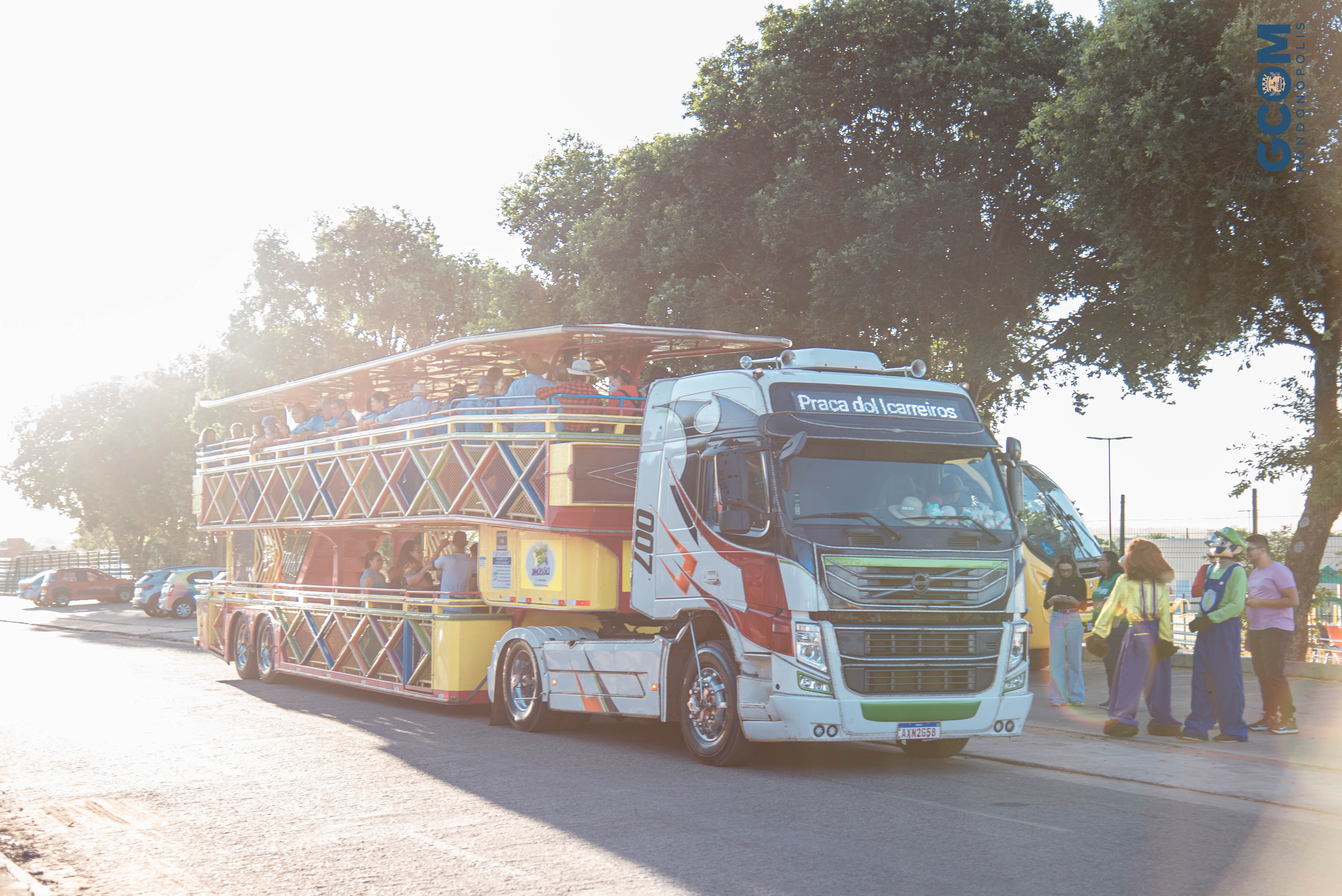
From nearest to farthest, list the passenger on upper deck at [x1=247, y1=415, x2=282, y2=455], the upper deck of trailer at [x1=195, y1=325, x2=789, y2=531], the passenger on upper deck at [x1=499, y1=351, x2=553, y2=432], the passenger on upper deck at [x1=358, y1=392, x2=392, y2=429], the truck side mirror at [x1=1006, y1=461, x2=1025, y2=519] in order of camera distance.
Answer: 1. the truck side mirror at [x1=1006, y1=461, x2=1025, y2=519]
2. the upper deck of trailer at [x1=195, y1=325, x2=789, y2=531]
3. the passenger on upper deck at [x1=499, y1=351, x2=553, y2=432]
4. the passenger on upper deck at [x1=358, y1=392, x2=392, y2=429]
5. the passenger on upper deck at [x1=247, y1=415, x2=282, y2=455]

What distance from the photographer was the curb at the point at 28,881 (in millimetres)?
6281

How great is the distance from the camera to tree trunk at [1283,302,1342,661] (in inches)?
684

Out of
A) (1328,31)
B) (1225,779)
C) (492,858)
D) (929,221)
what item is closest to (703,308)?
(929,221)

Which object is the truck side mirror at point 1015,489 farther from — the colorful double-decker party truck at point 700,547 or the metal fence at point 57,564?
the metal fence at point 57,564

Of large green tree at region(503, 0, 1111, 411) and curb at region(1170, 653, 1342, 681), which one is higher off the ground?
large green tree at region(503, 0, 1111, 411)

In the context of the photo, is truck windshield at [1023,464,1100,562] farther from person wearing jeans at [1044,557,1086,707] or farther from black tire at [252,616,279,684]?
black tire at [252,616,279,684]

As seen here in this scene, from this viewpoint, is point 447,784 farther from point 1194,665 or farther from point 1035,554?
point 1035,554

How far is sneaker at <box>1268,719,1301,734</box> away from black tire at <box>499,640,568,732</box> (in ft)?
22.8

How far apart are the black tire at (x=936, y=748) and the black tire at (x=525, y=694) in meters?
3.48

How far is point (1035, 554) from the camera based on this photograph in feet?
64.2

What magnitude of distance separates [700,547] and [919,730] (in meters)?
2.29

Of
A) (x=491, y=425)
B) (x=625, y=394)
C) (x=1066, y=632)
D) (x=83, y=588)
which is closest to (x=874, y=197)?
(x=1066, y=632)

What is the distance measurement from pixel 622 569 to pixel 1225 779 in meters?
5.60

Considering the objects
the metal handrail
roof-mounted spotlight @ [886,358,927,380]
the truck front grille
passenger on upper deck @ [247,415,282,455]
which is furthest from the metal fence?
the truck front grille
